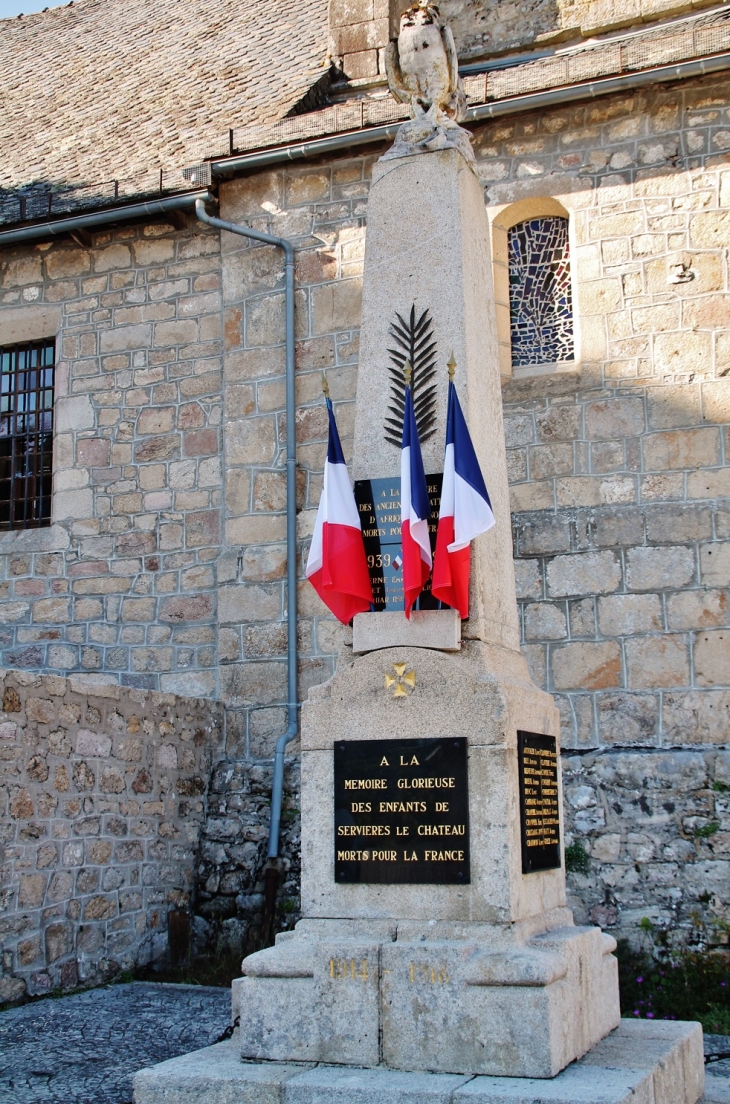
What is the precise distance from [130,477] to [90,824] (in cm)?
349

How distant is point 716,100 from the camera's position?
29.1 feet

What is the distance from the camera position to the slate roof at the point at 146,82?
35.9 feet

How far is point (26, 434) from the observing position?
1112cm

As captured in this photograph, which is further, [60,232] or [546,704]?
[60,232]

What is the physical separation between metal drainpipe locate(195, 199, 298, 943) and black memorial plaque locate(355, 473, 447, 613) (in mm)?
4147

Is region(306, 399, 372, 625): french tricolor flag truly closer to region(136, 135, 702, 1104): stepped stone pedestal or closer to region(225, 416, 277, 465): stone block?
region(136, 135, 702, 1104): stepped stone pedestal

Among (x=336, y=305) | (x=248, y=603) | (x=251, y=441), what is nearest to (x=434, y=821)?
(x=248, y=603)

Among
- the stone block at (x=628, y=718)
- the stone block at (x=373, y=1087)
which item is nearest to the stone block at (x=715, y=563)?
the stone block at (x=628, y=718)

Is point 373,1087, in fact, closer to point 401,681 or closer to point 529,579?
point 401,681

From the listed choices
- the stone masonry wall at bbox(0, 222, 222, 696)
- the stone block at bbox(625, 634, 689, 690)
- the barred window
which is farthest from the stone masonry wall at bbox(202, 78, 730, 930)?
the barred window

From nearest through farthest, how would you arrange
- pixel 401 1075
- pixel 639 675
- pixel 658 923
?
pixel 401 1075 → pixel 658 923 → pixel 639 675

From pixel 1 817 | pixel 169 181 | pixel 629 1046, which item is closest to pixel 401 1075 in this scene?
pixel 629 1046

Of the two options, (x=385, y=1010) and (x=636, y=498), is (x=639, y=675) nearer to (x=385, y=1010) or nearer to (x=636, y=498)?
(x=636, y=498)

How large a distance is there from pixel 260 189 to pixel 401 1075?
764 centimetres
